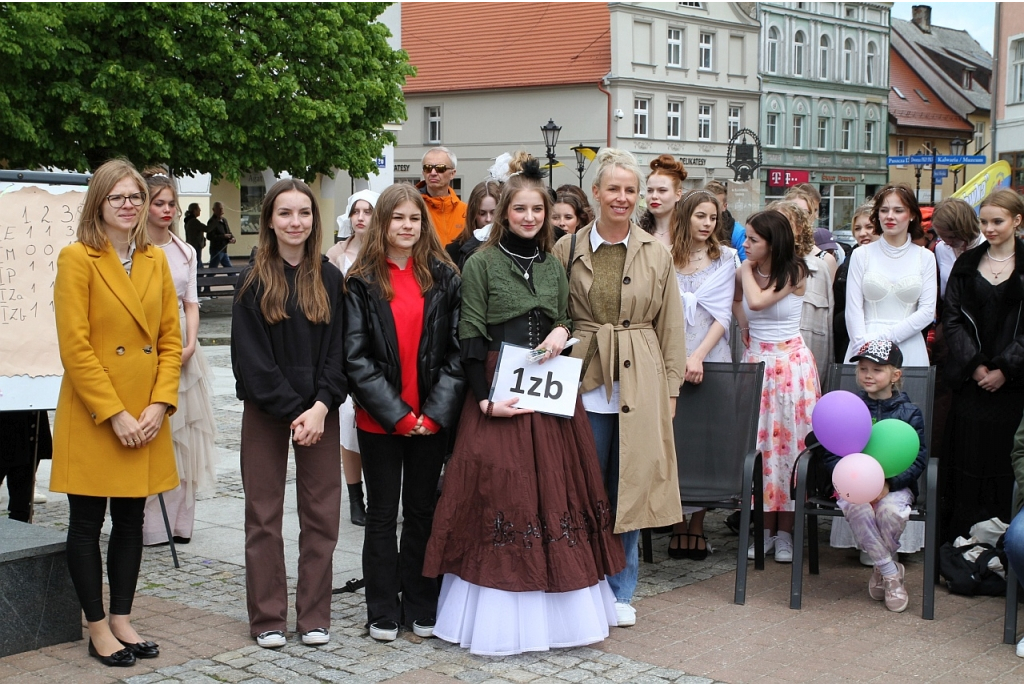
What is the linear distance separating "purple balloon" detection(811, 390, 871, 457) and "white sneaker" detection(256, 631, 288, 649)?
2777 mm

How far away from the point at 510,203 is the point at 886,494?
2.38 meters

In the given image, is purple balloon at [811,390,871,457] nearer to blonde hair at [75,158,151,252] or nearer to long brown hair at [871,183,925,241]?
long brown hair at [871,183,925,241]

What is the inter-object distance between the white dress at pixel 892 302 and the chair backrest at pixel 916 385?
0.80 feet

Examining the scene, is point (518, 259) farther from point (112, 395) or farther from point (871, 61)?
point (871, 61)

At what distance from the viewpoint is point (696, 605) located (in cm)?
579

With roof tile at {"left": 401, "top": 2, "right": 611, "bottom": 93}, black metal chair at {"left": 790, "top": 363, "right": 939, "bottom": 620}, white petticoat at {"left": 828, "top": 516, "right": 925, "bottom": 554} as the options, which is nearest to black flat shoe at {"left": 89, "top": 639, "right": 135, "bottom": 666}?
black metal chair at {"left": 790, "top": 363, "right": 939, "bottom": 620}

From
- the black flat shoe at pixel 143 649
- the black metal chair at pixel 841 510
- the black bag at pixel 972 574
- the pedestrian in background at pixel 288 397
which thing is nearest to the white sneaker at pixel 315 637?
the pedestrian in background at pixel 288 397

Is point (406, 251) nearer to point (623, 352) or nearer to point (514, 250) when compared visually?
point (514, 250)

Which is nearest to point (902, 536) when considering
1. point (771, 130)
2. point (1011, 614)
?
point (1011, 614)

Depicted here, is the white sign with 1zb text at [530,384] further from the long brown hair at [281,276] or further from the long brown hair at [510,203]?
the long brown hair at [281,276]

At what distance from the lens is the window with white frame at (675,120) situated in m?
50.6

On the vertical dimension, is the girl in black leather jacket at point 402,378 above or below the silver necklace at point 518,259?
below

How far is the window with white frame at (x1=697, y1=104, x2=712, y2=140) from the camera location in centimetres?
5206

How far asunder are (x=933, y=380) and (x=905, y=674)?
205cm
